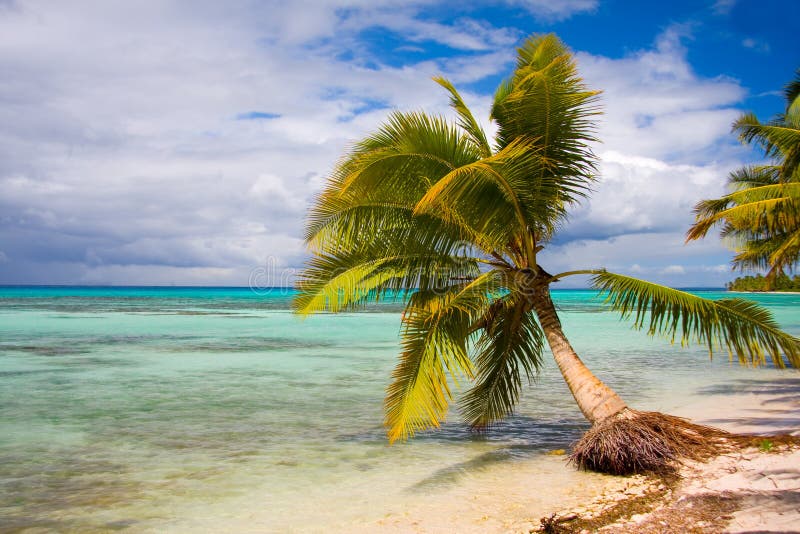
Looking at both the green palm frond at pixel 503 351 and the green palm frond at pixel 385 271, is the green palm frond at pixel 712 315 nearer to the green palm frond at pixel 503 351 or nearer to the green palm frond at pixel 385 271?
the green palm frond at pixel 503 351

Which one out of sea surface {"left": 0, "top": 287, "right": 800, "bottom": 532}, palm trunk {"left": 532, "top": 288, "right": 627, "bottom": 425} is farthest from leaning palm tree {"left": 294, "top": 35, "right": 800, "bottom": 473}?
sea surface {"left": 0, "top": 287, "right": 800, "bottom": 532}

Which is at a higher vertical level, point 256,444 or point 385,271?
point 385,271

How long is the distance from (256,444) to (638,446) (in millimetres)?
5006

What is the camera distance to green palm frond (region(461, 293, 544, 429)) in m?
7.70

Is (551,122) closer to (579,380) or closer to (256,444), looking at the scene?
(579,380)

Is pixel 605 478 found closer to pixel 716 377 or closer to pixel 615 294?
pixel 615 294

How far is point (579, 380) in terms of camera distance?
7211 millimetres

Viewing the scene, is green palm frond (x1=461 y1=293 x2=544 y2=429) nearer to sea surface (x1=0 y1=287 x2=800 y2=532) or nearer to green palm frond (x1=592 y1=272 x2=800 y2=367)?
sea surface (x1=0 y1=287 x2=800 y2=532)

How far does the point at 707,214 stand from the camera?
1547 cm

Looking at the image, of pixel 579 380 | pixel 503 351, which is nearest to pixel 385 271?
pixel 503 351

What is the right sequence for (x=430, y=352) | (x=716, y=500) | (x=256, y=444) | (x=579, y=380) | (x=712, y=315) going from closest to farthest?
(x=716, y=500)
(x=712, y=315)
(x=430, y=352)
(x=579, y=380)
(x=256, y=444)

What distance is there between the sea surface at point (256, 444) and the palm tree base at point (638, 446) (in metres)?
0.26

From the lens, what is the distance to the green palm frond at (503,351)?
303 inches

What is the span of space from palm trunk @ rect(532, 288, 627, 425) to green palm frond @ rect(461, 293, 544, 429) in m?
0.28
